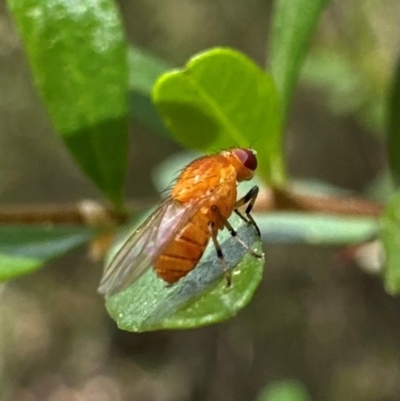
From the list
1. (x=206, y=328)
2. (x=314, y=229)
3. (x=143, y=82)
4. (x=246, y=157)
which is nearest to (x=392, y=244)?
(x=246, y=157)

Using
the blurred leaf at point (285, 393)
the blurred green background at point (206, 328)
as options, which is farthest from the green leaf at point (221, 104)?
the blurred green background at point (206, 328)

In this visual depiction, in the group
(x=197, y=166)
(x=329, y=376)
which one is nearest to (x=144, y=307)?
(x=197, y=166)

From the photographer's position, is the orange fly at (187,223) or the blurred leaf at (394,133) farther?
the blurred leaf at (394,133)

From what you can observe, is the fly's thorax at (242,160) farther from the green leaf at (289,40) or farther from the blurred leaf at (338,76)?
the blurred leaf at (338,76)

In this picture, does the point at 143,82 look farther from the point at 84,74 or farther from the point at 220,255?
the point at 220,255

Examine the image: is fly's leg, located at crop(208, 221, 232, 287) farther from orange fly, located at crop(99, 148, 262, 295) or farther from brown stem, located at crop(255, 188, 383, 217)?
brown stem, located at crop(255, 188, 383, 217)

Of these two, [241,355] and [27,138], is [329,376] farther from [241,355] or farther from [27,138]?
[27,138]
